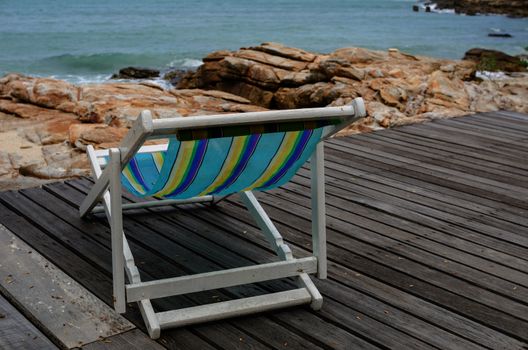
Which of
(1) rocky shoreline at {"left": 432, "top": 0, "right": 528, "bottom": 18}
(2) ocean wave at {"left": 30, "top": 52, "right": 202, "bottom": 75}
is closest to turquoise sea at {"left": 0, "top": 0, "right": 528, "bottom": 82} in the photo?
(2) ocean wave at {"left": 30, "top": 52, "right": 202, "bottom": 75}

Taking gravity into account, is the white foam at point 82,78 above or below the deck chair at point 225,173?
below

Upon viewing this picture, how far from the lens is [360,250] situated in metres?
3.27

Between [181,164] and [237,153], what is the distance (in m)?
0.20

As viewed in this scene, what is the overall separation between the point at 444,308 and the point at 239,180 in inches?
36.9

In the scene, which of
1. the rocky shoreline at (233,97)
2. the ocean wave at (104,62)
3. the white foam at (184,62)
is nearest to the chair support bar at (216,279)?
the rocky shoreline at (233,97)

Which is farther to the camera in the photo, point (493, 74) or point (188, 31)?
point (188, 31)

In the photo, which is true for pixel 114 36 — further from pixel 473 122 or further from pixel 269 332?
pixel 269 332

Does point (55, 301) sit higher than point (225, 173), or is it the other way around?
point (225, 173)

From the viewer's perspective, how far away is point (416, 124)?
6.26m

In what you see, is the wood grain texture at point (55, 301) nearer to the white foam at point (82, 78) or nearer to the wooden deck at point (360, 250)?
the wooden deck at point (360, 250)

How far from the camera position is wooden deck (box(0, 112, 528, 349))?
2.48 metres

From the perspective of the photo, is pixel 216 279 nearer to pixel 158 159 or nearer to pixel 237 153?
pixel 237 153

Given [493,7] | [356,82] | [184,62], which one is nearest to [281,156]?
[356,82]

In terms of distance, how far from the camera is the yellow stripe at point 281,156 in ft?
8.09
